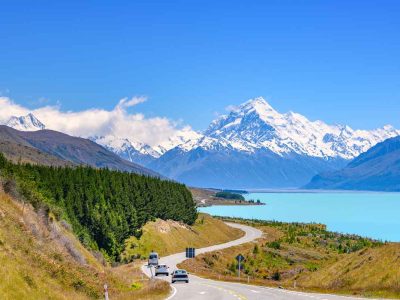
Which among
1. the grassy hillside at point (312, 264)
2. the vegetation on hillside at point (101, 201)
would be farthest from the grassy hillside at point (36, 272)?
the vegetation on hillside at point (101, 201)

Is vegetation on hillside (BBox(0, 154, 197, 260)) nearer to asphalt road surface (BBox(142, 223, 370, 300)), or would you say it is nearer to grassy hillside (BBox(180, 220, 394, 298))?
asphalt road surface (BBox(142, 223, 370, 300))

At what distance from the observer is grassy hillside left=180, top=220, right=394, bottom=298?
45219 millimetres

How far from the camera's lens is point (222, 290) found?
4378 cm

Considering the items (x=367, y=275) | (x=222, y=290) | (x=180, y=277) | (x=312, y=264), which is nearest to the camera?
(x=222, y=290)

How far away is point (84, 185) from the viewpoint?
106188 millimetres

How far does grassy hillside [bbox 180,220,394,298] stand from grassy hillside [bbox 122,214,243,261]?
461 inches

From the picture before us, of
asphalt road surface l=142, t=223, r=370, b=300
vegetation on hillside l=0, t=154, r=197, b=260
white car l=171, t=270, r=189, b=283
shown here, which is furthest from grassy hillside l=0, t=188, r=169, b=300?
vegetation on hillside l=0, t=154, r=197, b=260

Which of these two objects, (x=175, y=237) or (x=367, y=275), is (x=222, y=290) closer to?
(x=367, y=275)

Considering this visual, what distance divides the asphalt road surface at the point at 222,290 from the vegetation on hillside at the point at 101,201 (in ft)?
31.3

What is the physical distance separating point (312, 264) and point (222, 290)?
66720 millimetres

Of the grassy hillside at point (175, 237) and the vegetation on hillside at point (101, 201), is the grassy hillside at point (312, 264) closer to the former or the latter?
the grassy hillside at point (175, 237)

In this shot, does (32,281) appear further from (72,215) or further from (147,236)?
(147,236)

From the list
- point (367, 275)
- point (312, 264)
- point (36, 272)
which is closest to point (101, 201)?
point (312, 264)

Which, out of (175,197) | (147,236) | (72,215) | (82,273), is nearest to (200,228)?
(175,197)
